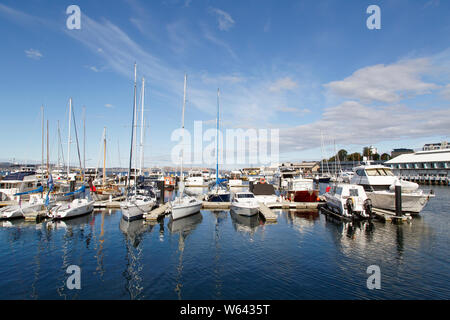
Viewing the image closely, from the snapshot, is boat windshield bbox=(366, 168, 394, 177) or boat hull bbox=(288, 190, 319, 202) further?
boat hull bbox=(288, 190, 319, 202)

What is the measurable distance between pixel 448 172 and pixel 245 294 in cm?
10442

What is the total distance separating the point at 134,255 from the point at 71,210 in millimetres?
16604

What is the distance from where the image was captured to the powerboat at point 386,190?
2902 centimetres

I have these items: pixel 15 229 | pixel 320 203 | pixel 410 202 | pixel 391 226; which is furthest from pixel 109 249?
pixel 410 202

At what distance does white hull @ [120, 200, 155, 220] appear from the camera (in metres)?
26.5

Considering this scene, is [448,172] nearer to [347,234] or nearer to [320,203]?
[320,203]

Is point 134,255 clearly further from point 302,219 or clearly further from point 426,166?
point 426,166

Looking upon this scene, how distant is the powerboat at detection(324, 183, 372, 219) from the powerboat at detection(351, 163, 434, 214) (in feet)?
15.2

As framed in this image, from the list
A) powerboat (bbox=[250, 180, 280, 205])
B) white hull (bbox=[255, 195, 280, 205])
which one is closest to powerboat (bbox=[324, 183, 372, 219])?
white hull (bbox=[255, 195, 280, 205])

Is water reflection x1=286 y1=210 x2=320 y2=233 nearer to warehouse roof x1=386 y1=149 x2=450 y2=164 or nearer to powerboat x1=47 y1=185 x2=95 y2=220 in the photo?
powerboat x1=47 y1=185 x2=95 y2=220

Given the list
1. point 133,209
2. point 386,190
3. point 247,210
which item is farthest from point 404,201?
point 133,209

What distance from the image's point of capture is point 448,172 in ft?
274

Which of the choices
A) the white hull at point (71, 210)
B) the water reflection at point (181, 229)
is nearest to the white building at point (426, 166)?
the water reflection at point (181, 229)

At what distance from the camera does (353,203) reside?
26.8m
